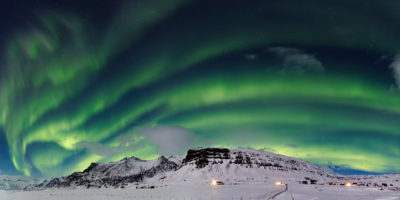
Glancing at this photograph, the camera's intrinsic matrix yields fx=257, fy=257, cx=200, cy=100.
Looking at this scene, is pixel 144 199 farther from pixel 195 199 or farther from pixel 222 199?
pixel 222 199

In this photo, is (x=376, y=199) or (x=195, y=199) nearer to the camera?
(x=376, y=199)

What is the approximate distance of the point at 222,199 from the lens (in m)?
54.4

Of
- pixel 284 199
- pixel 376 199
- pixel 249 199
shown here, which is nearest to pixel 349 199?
pixel 376 199

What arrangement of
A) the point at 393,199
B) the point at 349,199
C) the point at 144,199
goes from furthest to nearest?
the point at 144,199
the point at 349,199
the point at 393,199

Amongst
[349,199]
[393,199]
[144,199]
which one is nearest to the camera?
[393,199]

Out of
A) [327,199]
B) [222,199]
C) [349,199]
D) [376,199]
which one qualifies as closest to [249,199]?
[222,199]

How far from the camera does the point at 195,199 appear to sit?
55.5m

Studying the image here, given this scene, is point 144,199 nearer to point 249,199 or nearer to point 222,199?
point 222,199

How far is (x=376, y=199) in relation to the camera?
52.1m

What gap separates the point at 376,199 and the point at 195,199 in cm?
3700

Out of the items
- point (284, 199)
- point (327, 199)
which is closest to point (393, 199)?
point (327, 199)

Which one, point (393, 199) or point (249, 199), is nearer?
point (393, 199)

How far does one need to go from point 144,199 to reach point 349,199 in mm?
46175

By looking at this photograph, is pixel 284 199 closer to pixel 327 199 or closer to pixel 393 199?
pixel 327 199
